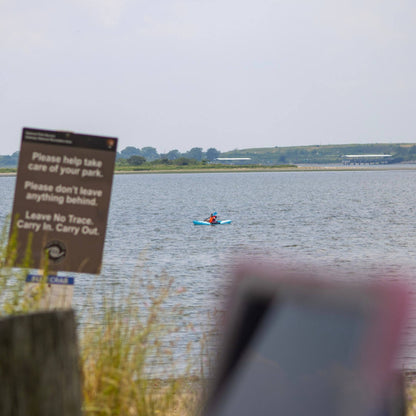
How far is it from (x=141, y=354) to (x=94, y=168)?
1271mm

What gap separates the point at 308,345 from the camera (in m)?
1.21

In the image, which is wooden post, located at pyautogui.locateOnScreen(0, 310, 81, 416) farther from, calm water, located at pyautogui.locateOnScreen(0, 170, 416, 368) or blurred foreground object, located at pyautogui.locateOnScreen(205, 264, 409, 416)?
calm water, located at pyautogui.locateOnScreen(0, 170, 416, 368)

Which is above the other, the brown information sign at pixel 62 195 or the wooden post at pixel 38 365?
the brown information sign at pixel 62 195

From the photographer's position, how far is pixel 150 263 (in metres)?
31.4

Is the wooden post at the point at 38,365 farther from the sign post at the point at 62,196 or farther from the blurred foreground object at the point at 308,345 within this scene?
the sign post at the point at 62,196

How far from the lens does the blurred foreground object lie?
45.0 inches

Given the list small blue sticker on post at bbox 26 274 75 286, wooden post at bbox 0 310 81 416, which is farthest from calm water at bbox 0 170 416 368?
wooden post at bbox 0 310 81 416

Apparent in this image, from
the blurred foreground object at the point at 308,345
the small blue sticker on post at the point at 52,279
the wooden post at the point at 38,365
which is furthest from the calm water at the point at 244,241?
the blurred foreground object at the point at 308,345

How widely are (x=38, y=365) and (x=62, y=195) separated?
2.33 meters

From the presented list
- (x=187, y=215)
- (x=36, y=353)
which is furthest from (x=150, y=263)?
(x=187, y=215)

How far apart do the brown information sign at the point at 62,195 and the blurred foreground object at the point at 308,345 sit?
9.93ft

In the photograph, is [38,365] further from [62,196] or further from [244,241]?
[244,241]

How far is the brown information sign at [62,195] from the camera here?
4254 millimetres

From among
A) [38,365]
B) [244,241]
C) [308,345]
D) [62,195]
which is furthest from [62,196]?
[244,241]
